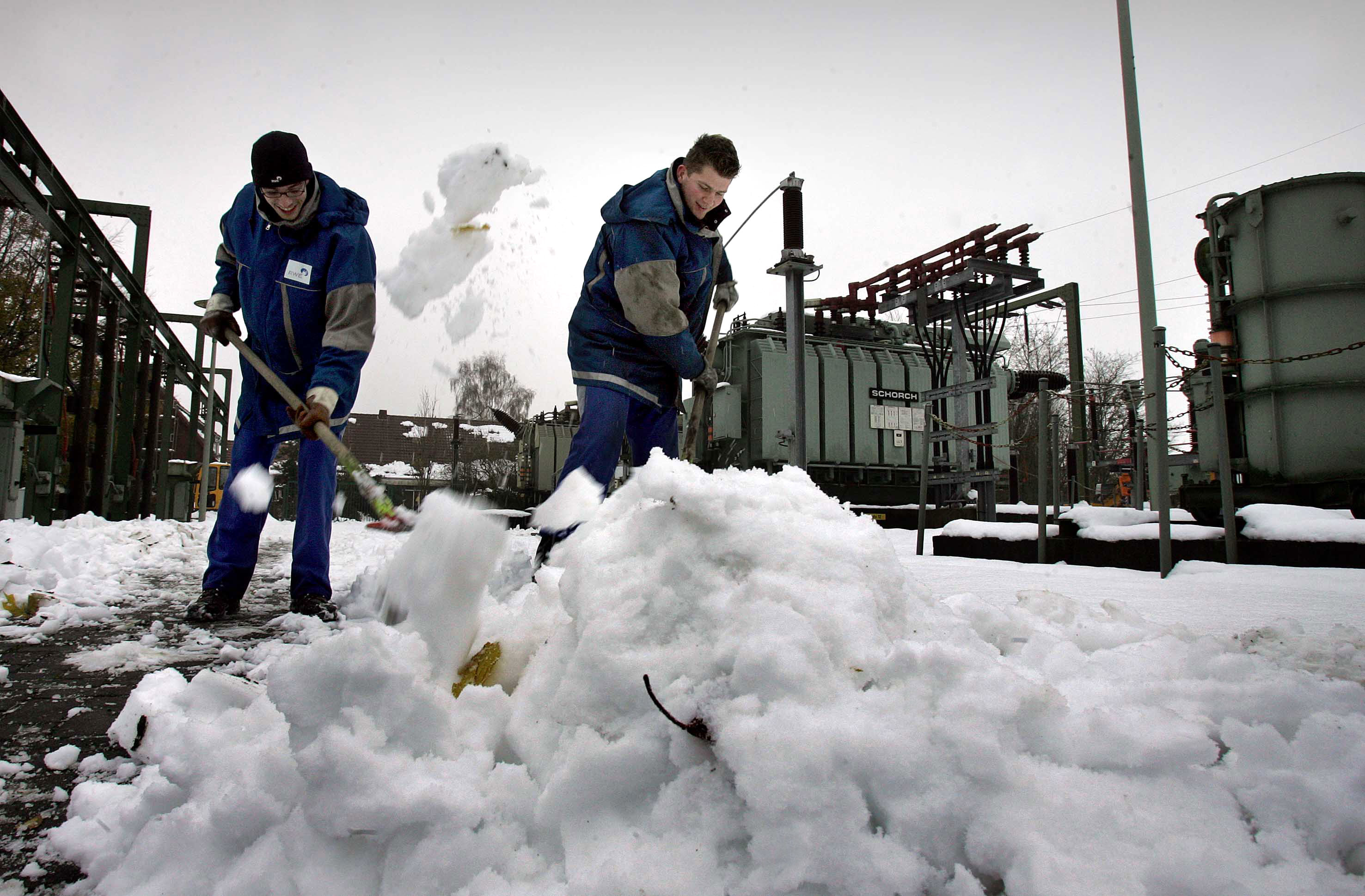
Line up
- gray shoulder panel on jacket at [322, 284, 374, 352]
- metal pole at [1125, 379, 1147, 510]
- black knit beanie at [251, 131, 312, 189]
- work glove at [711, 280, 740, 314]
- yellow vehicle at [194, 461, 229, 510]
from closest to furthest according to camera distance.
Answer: black knit beanie at [251, 131, 312, 189] → gray shoulder panel on jacket at [322, 284, 374, 352] → work glove at [711, 280, 740, 314] → metal pole at [1125, 379, 1147, 510] → yellow vehicle at [194, 461, 229, 510]

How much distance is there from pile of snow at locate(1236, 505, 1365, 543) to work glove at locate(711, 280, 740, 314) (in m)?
2.91

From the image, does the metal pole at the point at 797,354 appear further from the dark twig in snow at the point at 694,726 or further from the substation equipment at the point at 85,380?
the dark twig in snow at the point at 694,726

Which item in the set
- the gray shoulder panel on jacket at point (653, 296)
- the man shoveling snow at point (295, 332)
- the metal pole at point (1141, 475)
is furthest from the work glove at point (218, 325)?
the metal pole at point (1141, 475)

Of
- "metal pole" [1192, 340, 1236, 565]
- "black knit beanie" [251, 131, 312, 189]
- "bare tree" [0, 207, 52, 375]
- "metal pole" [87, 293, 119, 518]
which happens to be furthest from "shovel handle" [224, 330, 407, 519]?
"bare tree" [0, 207, 52, 375]

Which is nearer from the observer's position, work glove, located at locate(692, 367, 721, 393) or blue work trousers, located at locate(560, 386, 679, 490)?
blue work trousers, located at locate(560, 386, 679, 490)

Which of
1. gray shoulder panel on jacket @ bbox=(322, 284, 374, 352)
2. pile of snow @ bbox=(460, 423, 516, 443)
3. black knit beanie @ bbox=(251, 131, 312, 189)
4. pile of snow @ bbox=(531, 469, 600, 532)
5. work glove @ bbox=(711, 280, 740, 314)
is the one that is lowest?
pile of snow @ bbox=(531, 469, 600, 532)

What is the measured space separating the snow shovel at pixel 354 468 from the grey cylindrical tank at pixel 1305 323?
304 inches

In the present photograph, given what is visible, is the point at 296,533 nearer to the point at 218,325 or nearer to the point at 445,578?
the point at 218,325

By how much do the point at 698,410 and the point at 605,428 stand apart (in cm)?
45

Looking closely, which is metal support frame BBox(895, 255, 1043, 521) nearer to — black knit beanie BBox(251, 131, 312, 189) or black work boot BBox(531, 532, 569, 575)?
black work boot BBox(531, 532, 569, 575)

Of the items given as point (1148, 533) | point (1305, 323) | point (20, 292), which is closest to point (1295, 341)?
point (1305, 323)

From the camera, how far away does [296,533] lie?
2824 mm

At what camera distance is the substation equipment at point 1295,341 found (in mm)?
6781

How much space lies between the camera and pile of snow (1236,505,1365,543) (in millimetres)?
3512
